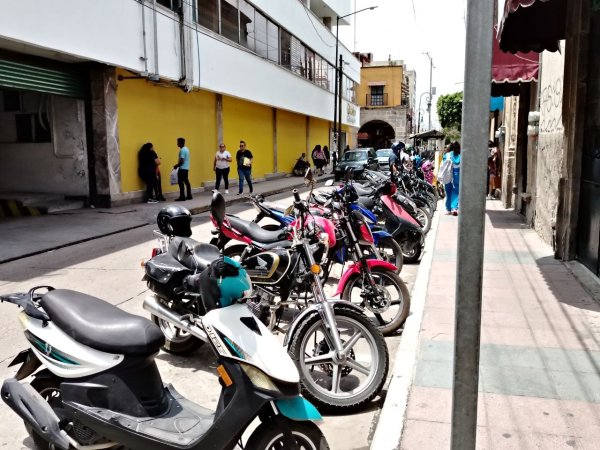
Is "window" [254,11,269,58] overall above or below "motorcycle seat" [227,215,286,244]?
above

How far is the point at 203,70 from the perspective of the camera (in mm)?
18109

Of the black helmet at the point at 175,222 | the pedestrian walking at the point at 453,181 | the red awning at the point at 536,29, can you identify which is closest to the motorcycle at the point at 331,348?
the black helmet at the point at 175,222

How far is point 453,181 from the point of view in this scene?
13.0 metres

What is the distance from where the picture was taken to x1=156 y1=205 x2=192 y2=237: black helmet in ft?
16.3

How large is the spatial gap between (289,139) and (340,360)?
28.6 metres

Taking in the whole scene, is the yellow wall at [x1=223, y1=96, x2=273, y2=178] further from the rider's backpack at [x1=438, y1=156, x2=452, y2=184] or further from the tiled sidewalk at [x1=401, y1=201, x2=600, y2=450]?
the tiled sidewalk at [x1=401, y1=201, x2=600, y2=450]

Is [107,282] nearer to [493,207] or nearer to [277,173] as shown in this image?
[493,207]

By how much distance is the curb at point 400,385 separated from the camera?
10.8ft

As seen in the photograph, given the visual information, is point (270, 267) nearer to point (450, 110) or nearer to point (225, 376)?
point (225, 376)

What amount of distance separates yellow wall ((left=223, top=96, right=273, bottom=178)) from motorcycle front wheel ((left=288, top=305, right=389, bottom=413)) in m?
19.1

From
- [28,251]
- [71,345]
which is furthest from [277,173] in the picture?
[71,345]

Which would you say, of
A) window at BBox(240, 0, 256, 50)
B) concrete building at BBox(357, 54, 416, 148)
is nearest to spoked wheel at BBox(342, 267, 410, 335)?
window at BBox(240, 0, 256, 50)

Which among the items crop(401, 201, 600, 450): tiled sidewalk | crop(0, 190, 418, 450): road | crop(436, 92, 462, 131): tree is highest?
crop(436, 92, 462, 131): tree

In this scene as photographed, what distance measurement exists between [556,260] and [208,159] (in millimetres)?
14911
